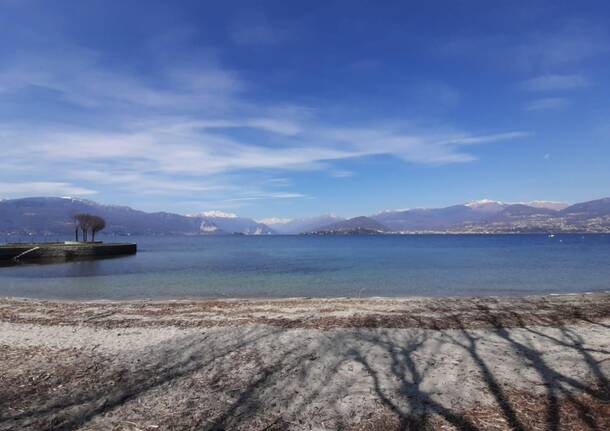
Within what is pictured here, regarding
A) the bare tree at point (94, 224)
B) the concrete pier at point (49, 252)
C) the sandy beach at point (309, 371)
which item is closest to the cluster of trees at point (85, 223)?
the bare tree at point (94, 224)

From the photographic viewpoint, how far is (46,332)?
1344cm

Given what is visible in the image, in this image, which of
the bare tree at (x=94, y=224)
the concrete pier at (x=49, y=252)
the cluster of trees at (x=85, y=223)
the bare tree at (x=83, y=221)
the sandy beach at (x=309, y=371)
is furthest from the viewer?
the bare tree at (x=94, y=224)

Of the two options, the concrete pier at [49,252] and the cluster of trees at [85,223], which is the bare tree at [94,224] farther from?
the concrete pier at [49,252]

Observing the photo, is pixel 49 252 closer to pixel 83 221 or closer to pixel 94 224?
pixel 83 221

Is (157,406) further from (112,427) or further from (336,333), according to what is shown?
(336,333)

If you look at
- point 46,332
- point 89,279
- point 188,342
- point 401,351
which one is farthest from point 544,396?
point 89,279

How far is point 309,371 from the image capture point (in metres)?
9.32

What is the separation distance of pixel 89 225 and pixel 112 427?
301 ft

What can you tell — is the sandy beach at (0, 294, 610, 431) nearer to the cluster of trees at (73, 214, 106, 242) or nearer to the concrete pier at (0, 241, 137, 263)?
the concrete pier at (0, 241, 137, 263)

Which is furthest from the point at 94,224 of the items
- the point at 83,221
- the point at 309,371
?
the point at 309,371

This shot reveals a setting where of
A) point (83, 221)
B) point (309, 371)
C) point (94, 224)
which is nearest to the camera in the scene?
point (309, 371)

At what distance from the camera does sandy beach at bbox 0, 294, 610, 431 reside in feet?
23.4

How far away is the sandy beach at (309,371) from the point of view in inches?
281

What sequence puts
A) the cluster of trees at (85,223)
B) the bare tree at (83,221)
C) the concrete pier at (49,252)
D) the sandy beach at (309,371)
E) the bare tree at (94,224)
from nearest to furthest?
the sandy beach at (309,371), the concrete pier at (49,252), the bare tree at (83,221), the cluster of trees at (85,223), the bare tree at (94,224)
